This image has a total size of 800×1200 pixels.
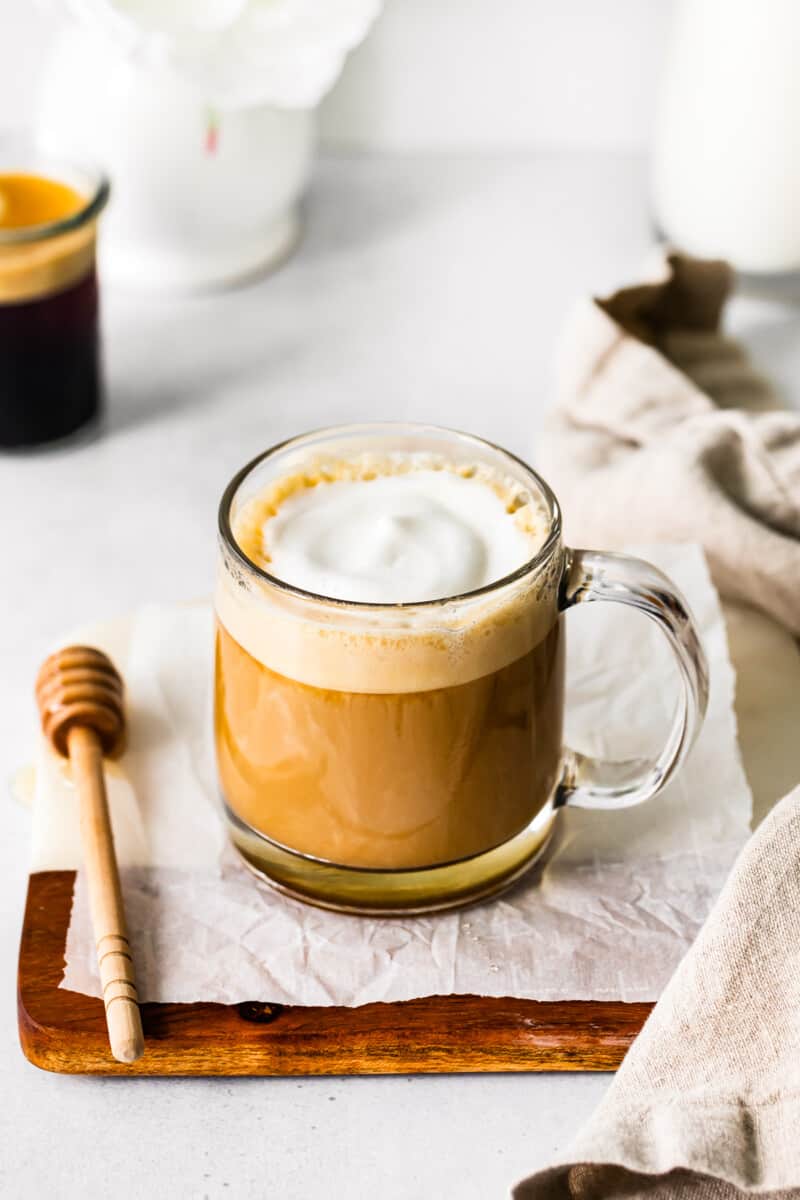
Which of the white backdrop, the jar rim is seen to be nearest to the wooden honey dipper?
the jar rim

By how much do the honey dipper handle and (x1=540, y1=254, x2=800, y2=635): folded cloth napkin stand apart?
0.33m

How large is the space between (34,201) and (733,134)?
51 cm

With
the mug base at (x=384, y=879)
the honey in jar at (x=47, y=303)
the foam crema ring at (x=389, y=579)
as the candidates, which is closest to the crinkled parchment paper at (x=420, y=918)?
the mug base at (x=384, y=879)

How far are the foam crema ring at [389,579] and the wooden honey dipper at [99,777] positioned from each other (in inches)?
4.1

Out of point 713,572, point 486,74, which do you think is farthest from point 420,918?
point 486,74

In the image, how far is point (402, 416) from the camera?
1036 millimetres

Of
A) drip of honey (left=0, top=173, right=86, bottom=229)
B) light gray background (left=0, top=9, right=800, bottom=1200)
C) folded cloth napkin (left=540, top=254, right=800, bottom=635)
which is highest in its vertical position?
drip of honey (left=0, top=173, right=86, bottom=229)

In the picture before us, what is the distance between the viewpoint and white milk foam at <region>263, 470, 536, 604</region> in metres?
0.56

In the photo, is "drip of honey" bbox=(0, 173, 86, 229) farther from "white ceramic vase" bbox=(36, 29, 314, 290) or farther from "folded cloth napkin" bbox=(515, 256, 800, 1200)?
"folded cloth napkin" bbox=(515, 256, 800, 1200)

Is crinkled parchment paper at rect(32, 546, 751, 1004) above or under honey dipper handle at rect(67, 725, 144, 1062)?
under

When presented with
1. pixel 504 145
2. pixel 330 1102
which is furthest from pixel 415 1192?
pixel 504 145

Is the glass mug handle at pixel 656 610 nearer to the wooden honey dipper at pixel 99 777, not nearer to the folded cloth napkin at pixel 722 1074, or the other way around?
the folded cloth napkin at pixel 722 1074

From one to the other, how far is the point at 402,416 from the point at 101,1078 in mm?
587

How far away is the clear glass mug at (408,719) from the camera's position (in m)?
0.55
